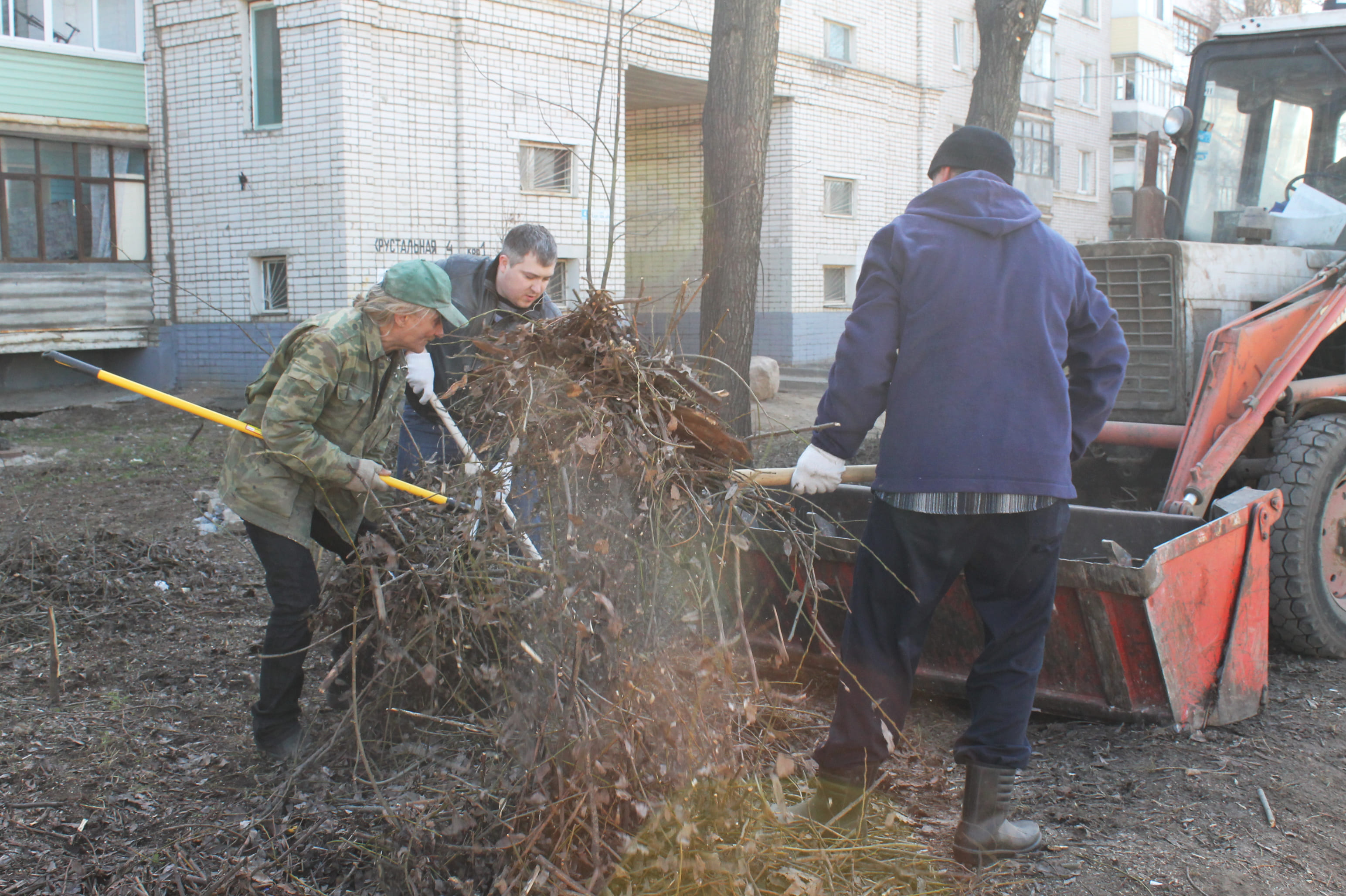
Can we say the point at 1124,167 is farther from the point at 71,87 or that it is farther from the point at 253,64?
the point at 71,87

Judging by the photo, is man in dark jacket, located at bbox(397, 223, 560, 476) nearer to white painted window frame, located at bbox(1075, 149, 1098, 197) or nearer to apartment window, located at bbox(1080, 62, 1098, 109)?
white painted window frame, located at bbox(1075, 149, 1098, 197)

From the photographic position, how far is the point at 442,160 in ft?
40.3

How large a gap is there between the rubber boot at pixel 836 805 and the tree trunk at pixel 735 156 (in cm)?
312

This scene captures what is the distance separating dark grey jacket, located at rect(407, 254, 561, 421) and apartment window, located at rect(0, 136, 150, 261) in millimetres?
10489

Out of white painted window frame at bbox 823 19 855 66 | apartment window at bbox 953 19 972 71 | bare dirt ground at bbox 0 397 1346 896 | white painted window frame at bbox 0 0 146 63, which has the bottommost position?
bare dirt ground at bbox 0 397 1346 896

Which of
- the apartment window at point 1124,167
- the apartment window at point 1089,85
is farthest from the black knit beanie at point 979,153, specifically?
the apartment window at point 1124,167

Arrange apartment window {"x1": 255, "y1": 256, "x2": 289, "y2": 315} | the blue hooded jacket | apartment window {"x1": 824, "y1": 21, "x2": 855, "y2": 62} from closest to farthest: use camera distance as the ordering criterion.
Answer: the blue hooded jacket
apartment window {"x1": 255, "y1": 256, "x2": 289, "y2": 315}
apartment window {"x1": 824, "y1": 21, "x2": 855, "y2": 62}

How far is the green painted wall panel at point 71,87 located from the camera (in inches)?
503

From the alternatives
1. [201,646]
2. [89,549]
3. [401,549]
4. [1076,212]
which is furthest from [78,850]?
[1076,212]

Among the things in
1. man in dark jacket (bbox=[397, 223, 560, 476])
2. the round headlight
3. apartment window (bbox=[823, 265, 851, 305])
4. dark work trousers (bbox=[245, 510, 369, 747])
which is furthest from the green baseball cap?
apartment window (bbox=[823, 265, 851, 305])

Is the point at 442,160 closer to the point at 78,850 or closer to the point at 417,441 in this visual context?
the point at 417,441

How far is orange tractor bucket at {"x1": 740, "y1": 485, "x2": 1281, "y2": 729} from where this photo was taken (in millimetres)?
3285

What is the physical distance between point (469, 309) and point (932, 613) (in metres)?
2.16

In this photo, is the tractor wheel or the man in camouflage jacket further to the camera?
the tractor wheel
